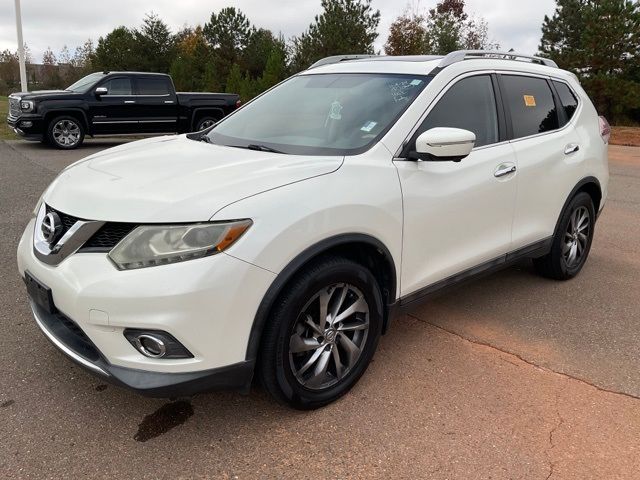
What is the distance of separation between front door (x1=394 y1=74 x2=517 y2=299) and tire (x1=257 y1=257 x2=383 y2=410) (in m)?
0.35

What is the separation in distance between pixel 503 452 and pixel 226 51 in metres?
35.3

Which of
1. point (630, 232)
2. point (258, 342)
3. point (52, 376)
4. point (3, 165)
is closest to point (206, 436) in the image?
point (258, 342)

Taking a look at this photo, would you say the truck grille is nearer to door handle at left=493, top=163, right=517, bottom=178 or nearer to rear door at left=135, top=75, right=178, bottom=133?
rear door at left=135, top=75, right=178, bottom=133

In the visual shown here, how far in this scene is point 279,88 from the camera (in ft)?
13.5

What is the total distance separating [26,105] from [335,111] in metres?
11.1

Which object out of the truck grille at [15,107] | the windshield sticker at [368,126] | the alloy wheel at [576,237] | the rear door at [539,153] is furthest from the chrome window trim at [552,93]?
the truck grille at [15,107]

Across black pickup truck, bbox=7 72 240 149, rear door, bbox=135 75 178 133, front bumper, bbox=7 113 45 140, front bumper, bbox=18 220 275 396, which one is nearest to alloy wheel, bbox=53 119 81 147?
black pickup truck, bbox=7 72 240 149

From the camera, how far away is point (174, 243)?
7.47 ft

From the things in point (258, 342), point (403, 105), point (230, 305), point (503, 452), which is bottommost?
point (503, 452)

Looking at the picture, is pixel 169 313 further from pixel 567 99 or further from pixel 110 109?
pixel 110 109

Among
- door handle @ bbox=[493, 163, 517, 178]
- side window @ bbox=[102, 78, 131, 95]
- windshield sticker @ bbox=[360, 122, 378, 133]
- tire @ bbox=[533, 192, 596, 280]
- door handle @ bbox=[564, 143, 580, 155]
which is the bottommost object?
tire @ bbox=[533, 192, 596, 280]

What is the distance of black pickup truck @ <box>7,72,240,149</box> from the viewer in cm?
1223

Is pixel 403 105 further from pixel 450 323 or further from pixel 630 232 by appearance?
pixel 630 232

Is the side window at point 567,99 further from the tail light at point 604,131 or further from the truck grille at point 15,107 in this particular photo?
the truck grille at point 15,107
